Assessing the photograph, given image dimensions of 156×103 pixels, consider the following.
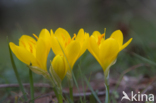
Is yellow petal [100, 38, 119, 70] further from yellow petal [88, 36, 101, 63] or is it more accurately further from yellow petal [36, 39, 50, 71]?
yellow petal [36, 39, 50, 71]

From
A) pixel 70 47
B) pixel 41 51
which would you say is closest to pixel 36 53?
pixel 41 51

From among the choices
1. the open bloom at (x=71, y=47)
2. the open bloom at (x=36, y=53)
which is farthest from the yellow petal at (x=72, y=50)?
the open bloom at (x=36, y=53)

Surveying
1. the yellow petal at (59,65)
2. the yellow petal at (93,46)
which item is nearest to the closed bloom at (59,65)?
the yellow petal at (59,65)

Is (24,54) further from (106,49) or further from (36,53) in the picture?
(106,49)

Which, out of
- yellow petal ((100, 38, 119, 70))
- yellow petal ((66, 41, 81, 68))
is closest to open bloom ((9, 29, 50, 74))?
yellow petal ((66, 41, 81, 68))

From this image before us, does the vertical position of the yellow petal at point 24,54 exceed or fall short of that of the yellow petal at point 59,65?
it exceeds it

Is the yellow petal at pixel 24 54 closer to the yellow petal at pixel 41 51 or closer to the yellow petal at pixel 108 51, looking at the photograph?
the yellow petal at pixel 41 51

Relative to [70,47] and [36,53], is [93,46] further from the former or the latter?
[36,53]

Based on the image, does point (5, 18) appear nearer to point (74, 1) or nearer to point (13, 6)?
point (13, 6)

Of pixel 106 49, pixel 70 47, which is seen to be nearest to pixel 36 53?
pixel 70 47
